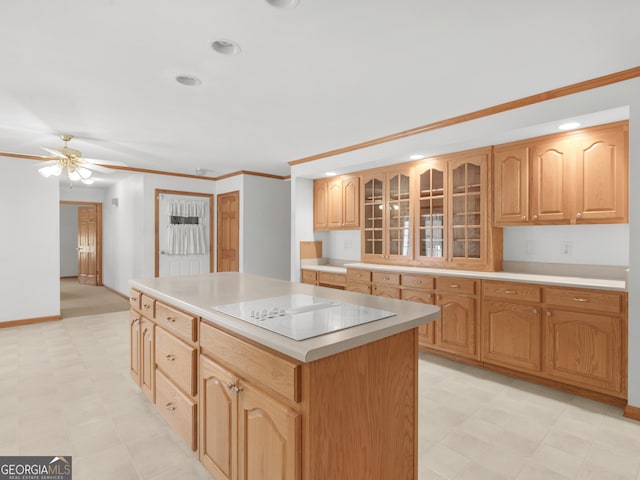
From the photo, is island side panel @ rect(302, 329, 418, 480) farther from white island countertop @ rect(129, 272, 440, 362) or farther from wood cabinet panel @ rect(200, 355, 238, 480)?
wood cabinet panel @ rect(200, 355, 238, 480)

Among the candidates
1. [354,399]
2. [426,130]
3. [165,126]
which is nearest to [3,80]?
[165,126]

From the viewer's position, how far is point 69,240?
10.0 m

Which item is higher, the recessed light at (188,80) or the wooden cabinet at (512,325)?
the recessed light at (188,80)

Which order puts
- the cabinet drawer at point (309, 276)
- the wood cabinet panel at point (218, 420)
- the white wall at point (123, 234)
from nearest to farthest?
the wood cabinet panel at point (218, 420)
the cabinet drawer at point (309, 276)
the white wall at point (123, 234)

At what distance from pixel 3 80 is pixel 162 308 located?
208cm

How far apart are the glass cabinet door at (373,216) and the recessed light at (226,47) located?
261cm

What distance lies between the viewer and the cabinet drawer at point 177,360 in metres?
1.83

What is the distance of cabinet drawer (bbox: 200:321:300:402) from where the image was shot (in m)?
1.19

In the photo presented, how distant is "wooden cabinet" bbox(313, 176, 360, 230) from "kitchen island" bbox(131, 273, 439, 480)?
9.02 feet

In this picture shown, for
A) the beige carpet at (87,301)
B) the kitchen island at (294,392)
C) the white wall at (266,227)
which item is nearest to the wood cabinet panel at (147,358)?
the kitchen island at (294,392)

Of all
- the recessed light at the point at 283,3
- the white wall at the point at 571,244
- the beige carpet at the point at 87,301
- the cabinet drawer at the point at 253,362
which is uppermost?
the recessed light at the point at 283,3

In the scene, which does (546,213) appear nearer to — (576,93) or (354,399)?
(576,93)

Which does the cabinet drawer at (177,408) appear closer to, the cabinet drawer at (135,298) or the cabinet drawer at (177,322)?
the cabinet drawer at (177,322)

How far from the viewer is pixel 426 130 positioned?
352 cm
